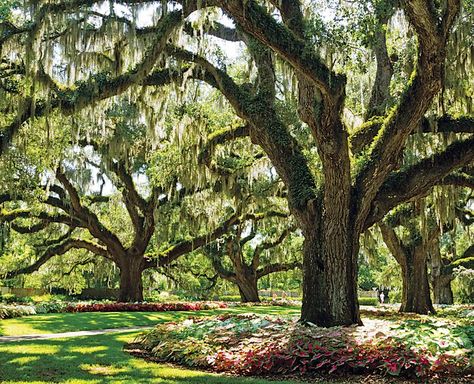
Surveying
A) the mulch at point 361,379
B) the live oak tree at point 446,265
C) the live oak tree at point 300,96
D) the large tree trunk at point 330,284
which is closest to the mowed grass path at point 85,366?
the mulch at point 361,379

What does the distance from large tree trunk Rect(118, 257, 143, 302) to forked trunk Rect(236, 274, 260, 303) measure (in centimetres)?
780

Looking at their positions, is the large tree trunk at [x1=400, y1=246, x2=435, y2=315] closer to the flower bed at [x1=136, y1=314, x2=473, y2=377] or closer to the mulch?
the flower bed at [x1=136, y1=314, x2=473, y2=377]

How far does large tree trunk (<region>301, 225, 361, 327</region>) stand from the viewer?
346 inches

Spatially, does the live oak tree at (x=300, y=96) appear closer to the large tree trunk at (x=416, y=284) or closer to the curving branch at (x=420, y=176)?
the curving branch at (x=420, y=176)

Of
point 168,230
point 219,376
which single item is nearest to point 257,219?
point 168,230

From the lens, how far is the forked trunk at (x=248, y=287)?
28547mm

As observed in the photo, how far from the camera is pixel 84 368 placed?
6738 millimetres

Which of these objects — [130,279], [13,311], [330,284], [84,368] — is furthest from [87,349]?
[130,279]

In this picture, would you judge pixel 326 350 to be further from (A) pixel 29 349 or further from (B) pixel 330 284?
Result: (A) pixel 29 349

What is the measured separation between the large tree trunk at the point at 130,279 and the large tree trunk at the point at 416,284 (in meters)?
10.4

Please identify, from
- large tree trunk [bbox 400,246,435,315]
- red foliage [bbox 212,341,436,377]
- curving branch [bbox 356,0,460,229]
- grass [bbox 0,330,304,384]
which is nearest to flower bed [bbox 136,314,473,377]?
red foliage [bbox 212,341,436,377]

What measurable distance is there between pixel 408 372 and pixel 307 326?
2.20 metres

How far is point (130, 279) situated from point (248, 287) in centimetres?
864

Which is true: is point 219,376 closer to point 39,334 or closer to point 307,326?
point 307,326
